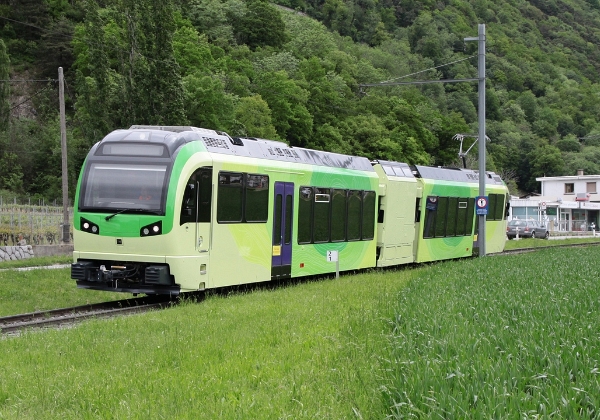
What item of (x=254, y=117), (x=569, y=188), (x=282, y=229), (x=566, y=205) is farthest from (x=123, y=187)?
(x=569, y=188)

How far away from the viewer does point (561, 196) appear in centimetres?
10569

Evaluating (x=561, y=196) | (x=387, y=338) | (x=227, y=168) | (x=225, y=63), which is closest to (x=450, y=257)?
(x=227, y=168)

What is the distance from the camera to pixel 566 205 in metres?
90.1

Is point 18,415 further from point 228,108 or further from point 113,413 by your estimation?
point 228,108

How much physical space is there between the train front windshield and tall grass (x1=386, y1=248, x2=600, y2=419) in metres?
5.39

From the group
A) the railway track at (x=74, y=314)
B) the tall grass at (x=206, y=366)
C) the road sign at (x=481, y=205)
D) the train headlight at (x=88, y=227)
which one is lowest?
the railway track at (x=74, y=314)

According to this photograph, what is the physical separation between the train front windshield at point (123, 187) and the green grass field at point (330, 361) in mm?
2633

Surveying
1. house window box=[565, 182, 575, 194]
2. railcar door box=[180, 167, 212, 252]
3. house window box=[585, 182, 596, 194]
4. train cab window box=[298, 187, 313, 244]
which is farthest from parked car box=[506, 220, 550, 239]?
railcar door box=[180, 167, 212, 252]

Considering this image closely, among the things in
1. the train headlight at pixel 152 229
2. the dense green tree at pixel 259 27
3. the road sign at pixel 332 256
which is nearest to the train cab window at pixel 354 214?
the road sign at pixel 332 256

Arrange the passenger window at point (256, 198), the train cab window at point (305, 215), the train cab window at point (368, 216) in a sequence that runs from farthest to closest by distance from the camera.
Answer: the train cab window at point (368, 216)
the train cab window at point (305, 215)
the passenger window at point (256, 198)

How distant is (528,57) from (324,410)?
178m

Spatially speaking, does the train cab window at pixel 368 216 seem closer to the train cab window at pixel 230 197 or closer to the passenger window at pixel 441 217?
the passenger window at pixel 441 217

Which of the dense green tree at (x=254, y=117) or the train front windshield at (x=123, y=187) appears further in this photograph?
the dense green tree at (x=254, y=117)

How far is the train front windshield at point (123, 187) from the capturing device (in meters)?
16.2
